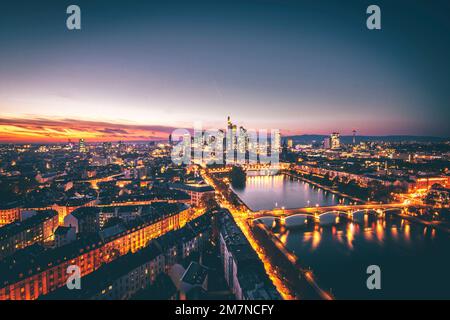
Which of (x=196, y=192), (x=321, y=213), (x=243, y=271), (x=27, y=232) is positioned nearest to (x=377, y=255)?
(x=321, y=213)

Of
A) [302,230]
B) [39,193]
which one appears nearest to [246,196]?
[302,230]

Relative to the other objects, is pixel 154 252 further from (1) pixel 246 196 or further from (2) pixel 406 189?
(2) pixel 406 189

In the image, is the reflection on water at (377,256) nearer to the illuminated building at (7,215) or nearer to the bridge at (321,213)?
the bridge at (321,213)

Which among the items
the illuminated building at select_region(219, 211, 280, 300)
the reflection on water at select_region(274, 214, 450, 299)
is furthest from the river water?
the illuminated building at select_region(219, 211, 280, 300)

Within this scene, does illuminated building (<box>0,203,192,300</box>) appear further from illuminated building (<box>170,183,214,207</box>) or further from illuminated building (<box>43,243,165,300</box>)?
illuminated building (<box>170,183,214,207</box>)

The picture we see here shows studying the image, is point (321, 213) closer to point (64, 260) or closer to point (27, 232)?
point (64, 260)
